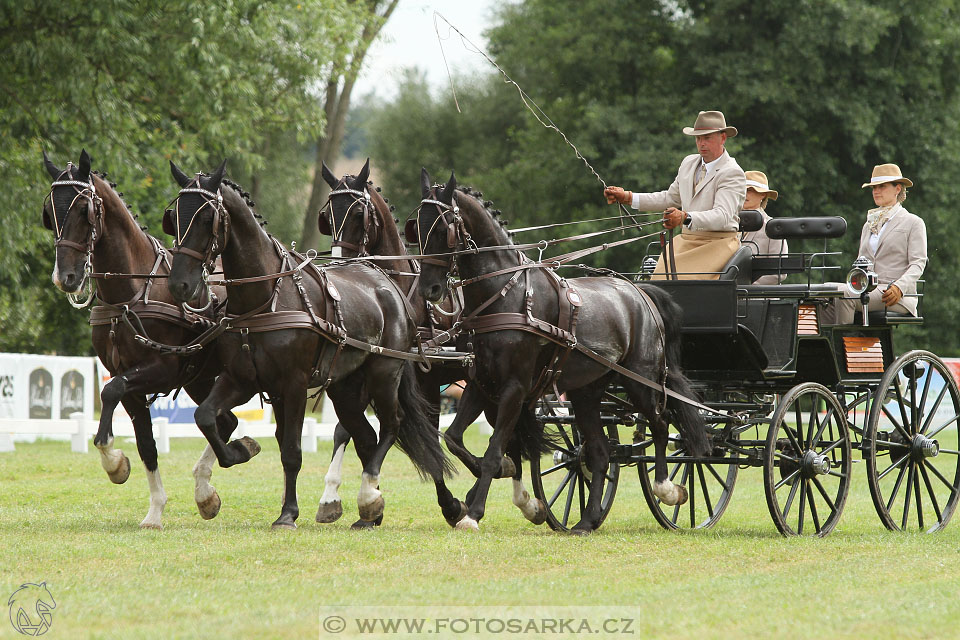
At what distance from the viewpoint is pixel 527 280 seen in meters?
8.27

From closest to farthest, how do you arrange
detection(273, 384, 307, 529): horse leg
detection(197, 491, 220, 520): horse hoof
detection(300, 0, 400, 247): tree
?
detection(273, 384, 307, 529): horse leg < detection(197, 491, 220, 520): horse hoof < detection(300, 0, 400, 247): tree

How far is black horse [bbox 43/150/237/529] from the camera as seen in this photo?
7.70 metres

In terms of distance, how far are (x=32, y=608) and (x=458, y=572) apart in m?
2.18

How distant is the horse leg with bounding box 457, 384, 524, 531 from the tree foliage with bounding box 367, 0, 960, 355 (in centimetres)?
1496

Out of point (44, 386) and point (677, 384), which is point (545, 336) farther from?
point (44, 386)

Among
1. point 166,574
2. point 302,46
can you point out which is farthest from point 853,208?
point 166,574

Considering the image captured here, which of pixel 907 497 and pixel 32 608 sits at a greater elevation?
pixel 32 608

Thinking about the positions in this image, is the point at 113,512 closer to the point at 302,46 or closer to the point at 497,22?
the point at 302,46

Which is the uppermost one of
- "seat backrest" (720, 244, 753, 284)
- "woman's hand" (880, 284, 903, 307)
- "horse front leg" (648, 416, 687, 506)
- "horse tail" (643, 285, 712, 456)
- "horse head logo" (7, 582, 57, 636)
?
"seat backrest" (720, 244, 753, 284)

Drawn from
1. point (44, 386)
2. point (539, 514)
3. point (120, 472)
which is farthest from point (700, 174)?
Result: point (44, 386)

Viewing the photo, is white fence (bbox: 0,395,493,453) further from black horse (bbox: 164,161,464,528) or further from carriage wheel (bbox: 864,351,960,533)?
carriage wheel (bbox: 864,351,960,533)

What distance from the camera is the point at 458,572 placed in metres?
6.41

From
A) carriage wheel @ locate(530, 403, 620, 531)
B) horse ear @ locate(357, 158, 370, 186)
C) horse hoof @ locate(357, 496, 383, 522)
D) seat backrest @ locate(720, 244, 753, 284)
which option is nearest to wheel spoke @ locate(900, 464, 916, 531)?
seat backrest @ locate(720, 244, 753, 284)

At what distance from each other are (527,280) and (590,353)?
0.71m
